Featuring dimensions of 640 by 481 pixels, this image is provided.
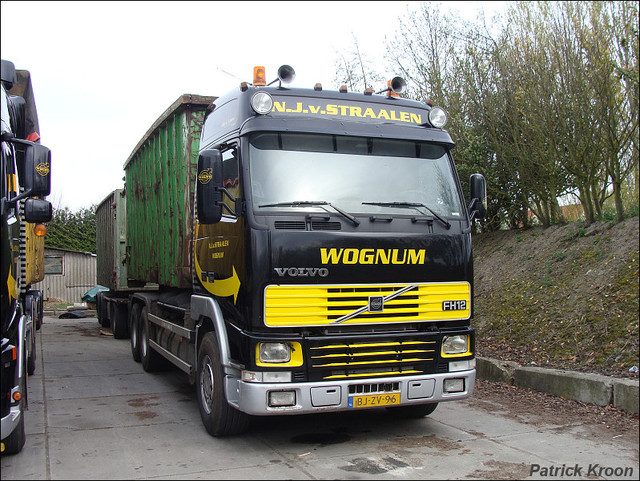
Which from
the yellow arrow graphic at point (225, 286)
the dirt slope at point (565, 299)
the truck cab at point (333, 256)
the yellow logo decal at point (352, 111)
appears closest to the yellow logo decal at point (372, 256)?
the truck cab at point (333, 256)

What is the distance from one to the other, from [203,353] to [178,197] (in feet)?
7.90

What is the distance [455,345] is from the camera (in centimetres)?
543

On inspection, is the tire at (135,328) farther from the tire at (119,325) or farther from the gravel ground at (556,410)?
the gravel ground at (556,410)

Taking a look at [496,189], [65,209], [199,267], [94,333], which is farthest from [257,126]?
[65,209]

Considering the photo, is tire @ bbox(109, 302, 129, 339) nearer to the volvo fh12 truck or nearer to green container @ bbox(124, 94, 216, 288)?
green container @ bbox(124, 94, 216, 288)

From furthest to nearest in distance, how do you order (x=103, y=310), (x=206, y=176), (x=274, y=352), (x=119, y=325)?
(x=103, y=310) → (x=119, y=325) → (x=206, y=176) → (x=274, y=352)

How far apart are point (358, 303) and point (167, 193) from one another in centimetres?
403

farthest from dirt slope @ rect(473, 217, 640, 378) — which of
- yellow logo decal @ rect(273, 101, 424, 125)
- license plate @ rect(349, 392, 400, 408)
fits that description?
yellow logo decal @ rect(273, 101, 424, 125)

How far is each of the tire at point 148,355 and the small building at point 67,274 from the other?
20.2m

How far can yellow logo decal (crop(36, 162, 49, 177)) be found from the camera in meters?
4.80

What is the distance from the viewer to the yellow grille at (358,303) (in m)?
4.91

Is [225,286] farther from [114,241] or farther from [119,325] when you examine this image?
[119,325]

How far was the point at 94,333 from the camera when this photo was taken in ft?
49.4

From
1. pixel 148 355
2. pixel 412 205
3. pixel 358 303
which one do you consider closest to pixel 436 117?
pixel 412 205
